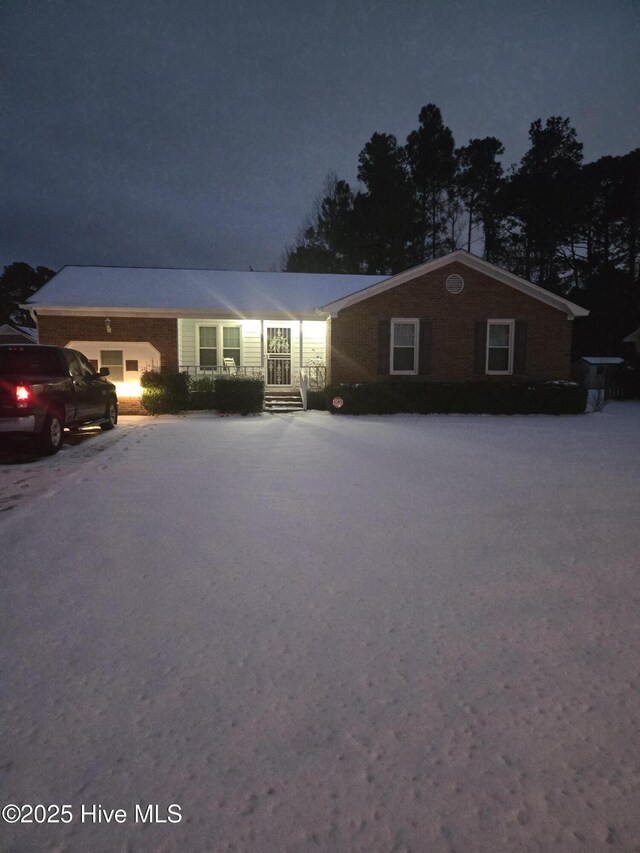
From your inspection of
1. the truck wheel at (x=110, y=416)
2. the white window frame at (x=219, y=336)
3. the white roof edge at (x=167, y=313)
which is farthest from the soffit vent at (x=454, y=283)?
the truck wheel at (x=110, y=416)

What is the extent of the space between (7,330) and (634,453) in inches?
1749

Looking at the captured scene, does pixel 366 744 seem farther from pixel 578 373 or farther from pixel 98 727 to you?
pixel 578 373

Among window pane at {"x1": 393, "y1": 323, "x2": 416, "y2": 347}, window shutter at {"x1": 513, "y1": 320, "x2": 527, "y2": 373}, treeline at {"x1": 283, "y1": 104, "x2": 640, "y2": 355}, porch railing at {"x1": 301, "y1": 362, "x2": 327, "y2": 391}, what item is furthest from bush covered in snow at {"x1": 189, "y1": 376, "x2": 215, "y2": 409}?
treeline at {"x1": 283, "y1": 104, "x2": 640, "y2": 355}

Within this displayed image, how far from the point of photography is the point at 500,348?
58.4ft

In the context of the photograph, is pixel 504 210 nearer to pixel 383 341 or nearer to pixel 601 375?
pixel 601 375

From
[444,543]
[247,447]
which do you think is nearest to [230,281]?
[247,447]

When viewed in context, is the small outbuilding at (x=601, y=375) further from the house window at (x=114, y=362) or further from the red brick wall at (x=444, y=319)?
the house window at (x=114, y=362)

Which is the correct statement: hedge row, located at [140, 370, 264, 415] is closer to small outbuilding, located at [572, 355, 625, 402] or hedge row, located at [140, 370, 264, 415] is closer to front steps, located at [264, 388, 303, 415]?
front steps, located at [264, 388, 303, 415]

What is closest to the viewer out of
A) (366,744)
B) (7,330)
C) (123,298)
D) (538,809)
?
(538,809)

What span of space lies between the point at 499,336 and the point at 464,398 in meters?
3.09

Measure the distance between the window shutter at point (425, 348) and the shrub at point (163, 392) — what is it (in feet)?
25.1

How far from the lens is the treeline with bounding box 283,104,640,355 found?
3478 centimetres

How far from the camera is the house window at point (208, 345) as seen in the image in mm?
19250

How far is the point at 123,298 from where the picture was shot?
18.1 m
